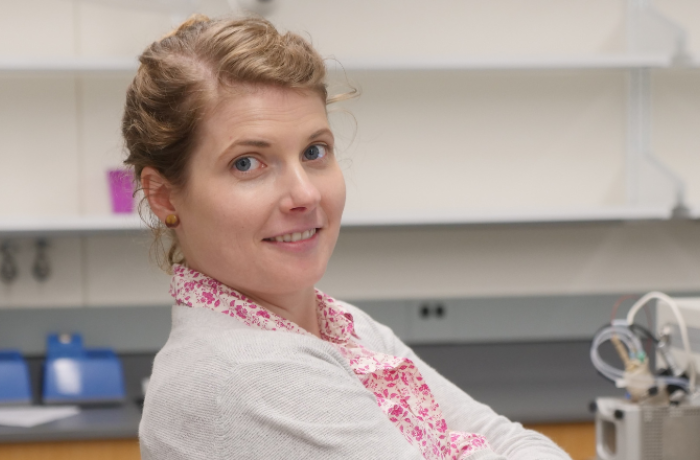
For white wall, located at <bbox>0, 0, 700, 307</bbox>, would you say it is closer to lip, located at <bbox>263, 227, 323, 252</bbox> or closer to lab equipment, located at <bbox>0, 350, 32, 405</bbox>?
lab equipment, located at <bbox>0, 350, 32, 405</bbox>

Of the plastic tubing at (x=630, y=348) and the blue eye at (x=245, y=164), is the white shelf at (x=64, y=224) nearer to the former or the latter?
the plastic tubing at (x=630, y=348)

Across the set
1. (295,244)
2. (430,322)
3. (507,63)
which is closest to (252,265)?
(295,244)

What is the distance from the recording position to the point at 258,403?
2.70 feet

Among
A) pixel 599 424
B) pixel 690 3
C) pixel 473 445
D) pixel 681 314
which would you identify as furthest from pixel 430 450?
pixel 690 3

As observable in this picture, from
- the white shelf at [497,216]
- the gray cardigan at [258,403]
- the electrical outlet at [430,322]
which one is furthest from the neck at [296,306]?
the electrical outlet at [430,322]

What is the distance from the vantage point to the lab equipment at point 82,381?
7.79ft

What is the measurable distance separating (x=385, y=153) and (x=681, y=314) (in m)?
1.36

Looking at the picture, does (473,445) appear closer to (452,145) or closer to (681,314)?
(681,314)

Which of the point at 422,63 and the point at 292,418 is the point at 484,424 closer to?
the point at 292,418

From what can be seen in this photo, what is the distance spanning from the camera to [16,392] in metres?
2.36

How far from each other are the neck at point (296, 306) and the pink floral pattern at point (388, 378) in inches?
2.0

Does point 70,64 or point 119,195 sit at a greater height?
point 70,64

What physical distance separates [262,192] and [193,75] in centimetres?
17

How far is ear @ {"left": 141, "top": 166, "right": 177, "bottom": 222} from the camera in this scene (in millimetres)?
1036
